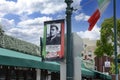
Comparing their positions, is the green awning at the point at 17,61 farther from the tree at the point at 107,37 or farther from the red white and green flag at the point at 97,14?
the tree at the point at 107,37

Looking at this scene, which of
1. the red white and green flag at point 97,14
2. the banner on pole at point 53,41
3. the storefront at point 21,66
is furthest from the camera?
the storefront at point 21,66

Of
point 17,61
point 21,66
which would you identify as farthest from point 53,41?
point 21,66

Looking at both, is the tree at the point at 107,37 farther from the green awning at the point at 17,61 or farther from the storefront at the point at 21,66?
the green awning at the point at 17,61

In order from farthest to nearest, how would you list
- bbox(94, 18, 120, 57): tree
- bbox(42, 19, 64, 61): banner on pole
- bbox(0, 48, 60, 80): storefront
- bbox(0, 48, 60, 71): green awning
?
bbox(94, 18, 120, 57): tree → bbox(0, 48, 60, 80): storefront → bbox(0, 48, 60, 71): green awning → bbox(42, 19, 64, 61): banner on pole

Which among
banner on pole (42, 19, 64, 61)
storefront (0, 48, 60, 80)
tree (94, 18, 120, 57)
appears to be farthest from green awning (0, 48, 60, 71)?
tree (94, 18, 120, 57)

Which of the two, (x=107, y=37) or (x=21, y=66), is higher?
(x=107, y=37)

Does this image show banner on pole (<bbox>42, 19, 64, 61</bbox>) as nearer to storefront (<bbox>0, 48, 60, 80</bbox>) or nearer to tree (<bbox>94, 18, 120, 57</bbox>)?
storefront (<bbox>0, 48, 60, 80</bbox>)

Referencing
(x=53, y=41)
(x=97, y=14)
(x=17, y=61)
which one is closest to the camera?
(x=53, y=41)

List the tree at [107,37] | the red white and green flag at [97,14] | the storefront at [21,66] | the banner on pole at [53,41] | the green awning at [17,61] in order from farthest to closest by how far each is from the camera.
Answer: the tree at [107,37], the storefront at [21,66], the green awning at [17,61], the red white and green flag at [97,14], the banner on pole at [53,41]

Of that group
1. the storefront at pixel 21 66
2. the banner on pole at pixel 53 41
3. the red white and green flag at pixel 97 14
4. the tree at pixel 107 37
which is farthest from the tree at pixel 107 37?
the banner on pole at pixel 53 41

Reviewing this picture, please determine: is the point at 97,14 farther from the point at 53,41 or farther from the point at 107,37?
the point at 107,37

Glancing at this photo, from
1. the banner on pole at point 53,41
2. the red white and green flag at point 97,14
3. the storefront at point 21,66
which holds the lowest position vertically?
the storefront at point 21,66

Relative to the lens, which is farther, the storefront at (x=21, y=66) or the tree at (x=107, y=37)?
the tree at (x=107, y=37)

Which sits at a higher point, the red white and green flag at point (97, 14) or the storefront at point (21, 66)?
the red white and green flag at point (97, 14)
